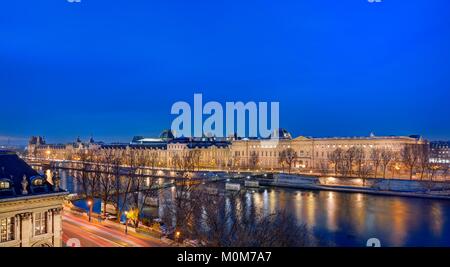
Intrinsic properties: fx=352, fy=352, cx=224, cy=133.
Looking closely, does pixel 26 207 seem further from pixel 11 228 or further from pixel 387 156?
pixel 387 156

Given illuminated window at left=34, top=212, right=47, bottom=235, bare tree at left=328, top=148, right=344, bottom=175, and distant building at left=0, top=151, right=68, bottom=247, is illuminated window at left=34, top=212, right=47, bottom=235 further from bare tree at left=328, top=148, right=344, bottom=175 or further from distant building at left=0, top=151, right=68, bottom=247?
bare tree at left=328, top=148, right=344, bottom=175

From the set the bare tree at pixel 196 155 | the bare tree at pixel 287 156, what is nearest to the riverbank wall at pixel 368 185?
the bare tree at pixel 287 156

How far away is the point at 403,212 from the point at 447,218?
122cm

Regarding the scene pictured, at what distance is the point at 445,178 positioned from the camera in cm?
1783

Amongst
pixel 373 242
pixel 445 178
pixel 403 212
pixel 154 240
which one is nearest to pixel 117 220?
pixel 154 240

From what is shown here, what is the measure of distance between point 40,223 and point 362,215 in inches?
349

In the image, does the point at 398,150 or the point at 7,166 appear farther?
the point at 398,150

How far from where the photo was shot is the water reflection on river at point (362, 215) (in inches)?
316

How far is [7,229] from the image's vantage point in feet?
14.7

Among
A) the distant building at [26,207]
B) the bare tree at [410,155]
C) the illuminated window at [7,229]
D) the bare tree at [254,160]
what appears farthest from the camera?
the bare tree at [254,160]

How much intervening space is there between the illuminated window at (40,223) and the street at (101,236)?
61 centimetres

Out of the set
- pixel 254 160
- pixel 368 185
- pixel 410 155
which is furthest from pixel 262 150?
pixel 368 185

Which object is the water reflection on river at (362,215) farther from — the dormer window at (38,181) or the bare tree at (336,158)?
the bare tree at (336,158)
